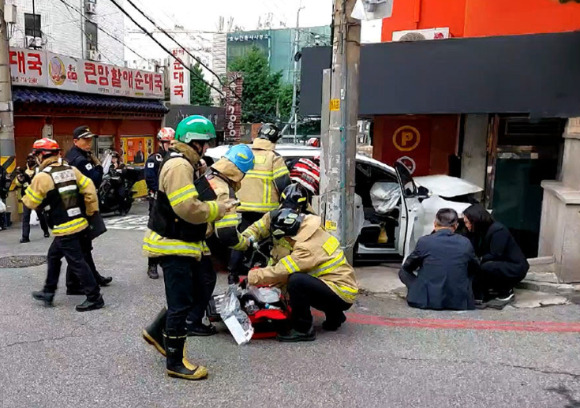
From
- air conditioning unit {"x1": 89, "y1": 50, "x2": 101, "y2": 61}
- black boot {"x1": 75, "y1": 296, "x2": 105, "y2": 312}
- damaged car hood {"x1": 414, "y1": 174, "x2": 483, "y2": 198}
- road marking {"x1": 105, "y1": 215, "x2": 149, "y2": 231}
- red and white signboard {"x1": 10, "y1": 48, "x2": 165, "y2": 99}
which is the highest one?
air conditioning unit {"x1": 89, "y1": 50, "x2": 101, "y2": 61}

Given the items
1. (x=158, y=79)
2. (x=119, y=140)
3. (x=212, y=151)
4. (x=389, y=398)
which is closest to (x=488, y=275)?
(x=389, y=398)

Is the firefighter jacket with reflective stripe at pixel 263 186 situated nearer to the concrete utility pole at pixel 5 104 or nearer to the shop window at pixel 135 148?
the concrete utility pole at pixel 5 104

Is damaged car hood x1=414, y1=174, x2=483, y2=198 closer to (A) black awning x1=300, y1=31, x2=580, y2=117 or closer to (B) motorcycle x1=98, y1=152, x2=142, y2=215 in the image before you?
(A) black awning x1=300, y1=31, x2=580, y2=117

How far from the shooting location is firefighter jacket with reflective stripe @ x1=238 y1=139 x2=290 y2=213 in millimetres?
5734

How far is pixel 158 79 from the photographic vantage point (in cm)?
1848

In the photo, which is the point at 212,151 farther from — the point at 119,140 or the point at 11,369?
Result: the point at 119,140

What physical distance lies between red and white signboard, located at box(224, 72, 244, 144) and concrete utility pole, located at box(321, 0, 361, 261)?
1918 cm

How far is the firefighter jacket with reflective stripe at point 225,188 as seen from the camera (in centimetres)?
406

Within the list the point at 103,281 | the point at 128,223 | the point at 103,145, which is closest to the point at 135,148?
the point at 103,145

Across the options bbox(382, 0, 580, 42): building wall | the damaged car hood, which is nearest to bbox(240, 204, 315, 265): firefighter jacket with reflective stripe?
the damaged car hood

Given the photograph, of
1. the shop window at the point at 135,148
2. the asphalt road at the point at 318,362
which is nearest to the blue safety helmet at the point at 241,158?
the asphalt road at the point at 318,362

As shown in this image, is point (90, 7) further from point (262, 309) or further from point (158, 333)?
point (158, 333)

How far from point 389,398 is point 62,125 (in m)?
12.8

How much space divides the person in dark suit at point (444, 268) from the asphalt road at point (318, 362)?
0.13m
